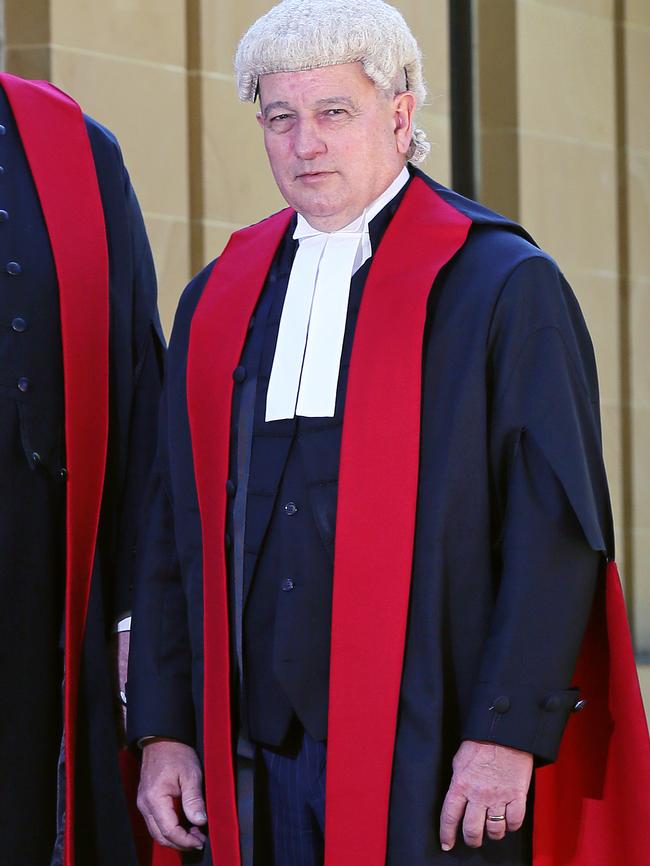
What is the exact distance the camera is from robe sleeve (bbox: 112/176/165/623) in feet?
9.96

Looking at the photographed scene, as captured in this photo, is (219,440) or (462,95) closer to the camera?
(219,440)

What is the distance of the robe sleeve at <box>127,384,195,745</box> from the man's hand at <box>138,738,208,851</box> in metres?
0.03

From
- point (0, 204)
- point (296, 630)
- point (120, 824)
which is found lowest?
point (120, 824)

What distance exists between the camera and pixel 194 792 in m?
2.71

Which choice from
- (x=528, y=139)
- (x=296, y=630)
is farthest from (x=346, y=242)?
(x=528, y=139)

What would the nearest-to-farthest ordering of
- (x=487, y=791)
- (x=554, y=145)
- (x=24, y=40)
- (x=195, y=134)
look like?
(x=487, y=791) < (x=24, y=40) < (x=195, y=134) < (x=554, y=145)

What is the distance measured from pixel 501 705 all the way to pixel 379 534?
1.04ft

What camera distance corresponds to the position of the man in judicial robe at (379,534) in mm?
2459

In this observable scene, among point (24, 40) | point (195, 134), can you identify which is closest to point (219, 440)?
point (24, 40)

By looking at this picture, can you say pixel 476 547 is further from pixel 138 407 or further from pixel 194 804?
pixel 138 407

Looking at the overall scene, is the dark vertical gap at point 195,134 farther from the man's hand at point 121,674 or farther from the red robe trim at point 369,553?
the red robe trim at point 369,553

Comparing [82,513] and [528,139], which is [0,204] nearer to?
[82,513]

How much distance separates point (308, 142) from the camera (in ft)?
8.64

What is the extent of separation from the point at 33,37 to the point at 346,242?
2.35 meters
